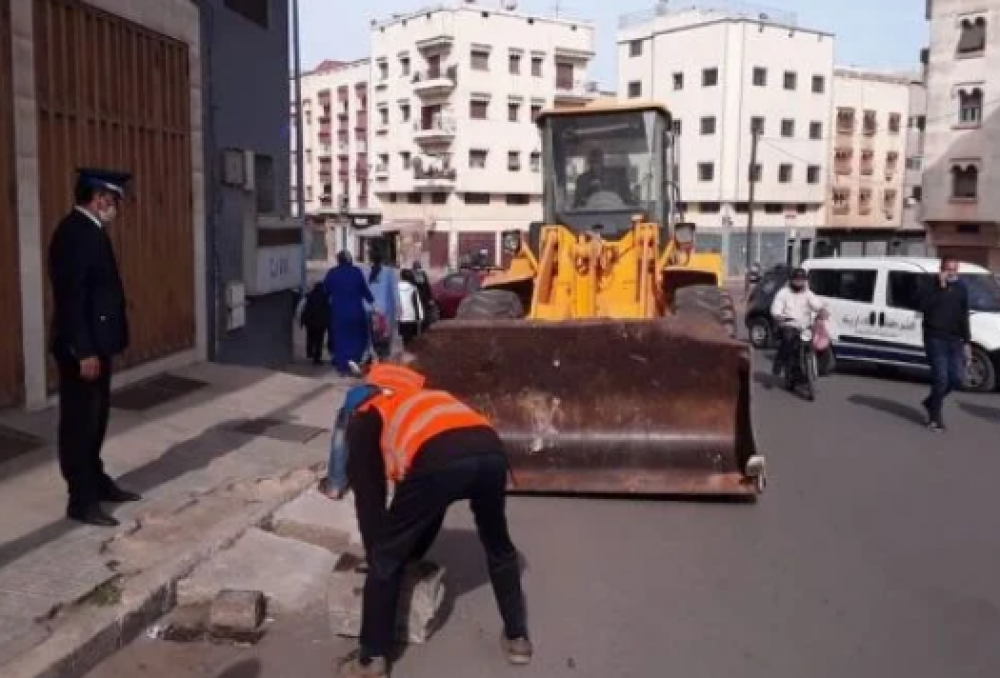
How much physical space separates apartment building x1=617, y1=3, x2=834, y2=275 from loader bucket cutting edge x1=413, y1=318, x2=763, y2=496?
51.6 m

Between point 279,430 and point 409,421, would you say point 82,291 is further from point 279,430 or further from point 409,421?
point 279,430

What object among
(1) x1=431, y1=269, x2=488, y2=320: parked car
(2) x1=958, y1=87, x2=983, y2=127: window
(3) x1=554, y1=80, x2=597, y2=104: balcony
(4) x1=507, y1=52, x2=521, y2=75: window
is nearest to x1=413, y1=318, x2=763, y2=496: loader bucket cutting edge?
(1) x1=431, y1=269, x2=488, y2=320: parked car

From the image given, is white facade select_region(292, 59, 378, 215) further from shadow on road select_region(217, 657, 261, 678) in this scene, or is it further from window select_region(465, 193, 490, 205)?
shadow on road select_region(217, 657, 261, 678)

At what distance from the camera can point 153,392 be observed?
908 cm

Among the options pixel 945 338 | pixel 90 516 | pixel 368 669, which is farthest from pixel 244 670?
pixel 945 338

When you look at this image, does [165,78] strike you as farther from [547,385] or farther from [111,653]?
[111,653]

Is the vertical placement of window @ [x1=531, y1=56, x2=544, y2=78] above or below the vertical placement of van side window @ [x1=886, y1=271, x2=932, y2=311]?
above

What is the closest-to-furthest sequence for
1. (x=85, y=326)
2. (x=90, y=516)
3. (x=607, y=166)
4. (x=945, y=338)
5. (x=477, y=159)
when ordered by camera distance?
(x=85, y=326), (x=90, y=516), (x=607, y=166), (x=945, y=338), (x=477, y=159)

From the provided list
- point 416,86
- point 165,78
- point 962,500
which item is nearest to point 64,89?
point 165,78

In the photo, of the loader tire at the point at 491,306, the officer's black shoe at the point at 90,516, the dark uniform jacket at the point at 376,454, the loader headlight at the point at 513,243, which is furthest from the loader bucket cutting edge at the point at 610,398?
the loader headlight at the point at 513,243

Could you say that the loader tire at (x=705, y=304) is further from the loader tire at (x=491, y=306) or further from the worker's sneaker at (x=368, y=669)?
the worker's sneaker at (x=368, y=669)

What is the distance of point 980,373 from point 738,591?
30.7 ft

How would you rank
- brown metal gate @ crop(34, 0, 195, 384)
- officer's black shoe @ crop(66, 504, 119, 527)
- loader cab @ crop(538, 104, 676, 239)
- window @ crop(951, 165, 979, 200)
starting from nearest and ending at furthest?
officer's black shoe @ crop(66, 504, 119, 527) → brown metal gate @ crop(34, 0, 195, 384) → loader cab @ crop(538, 104, 676, 239) → window @ crop(951, 165, 979, 200)

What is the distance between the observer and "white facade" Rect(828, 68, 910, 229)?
221 feet
